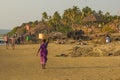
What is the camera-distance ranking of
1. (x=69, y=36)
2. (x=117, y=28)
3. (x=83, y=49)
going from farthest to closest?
(x=117, y=28) → (x=69, y=36) → (x=83, y=49)

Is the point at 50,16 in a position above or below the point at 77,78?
above

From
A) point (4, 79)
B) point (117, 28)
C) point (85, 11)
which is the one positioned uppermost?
point (85, 11)

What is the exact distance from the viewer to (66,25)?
3014 inches

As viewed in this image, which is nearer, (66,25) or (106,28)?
(106,28)

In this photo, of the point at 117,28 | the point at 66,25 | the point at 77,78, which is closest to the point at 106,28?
the point at 117,28

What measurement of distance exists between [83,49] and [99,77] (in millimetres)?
10349

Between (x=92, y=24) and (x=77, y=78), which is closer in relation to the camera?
(x=77, y=78)

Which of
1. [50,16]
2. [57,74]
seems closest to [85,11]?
[50,16]

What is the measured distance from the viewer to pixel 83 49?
21.9 metres

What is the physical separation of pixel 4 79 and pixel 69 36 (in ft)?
109

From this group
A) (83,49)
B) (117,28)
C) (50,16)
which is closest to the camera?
(83,49)

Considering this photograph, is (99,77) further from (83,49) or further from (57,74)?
(83,49)

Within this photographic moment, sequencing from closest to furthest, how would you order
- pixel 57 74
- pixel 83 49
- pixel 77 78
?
1. pixel 77 78
2. pixel 57 74
3. pixel 83 49

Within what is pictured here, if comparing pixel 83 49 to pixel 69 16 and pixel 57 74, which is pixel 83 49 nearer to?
pixel 57 74
